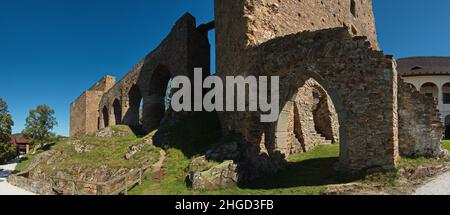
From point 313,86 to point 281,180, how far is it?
6960 mm

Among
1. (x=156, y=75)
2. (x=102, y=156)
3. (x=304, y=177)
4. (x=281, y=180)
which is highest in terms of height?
(x=156, y=75)

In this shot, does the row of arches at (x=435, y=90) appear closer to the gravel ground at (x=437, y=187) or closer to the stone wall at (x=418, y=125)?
the stone wall at (x=418, y=125)

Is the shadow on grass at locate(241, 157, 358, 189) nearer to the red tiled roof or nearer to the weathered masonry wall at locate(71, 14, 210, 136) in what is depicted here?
the weathered masonry wall at locate(71, 14, 210, 136)

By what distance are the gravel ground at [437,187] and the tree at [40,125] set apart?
38.4 m

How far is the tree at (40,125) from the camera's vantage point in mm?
34844

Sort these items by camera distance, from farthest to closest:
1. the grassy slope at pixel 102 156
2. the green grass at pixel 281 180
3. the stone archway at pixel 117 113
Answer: the stone archway at pixel 117 113 < the grassy slope at pixel 102 156 < the green grass at pixel 281 180

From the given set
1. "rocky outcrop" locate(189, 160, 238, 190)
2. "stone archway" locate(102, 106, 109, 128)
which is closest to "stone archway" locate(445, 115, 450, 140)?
"rocky outcrop" locate(189, 160, 238, 190)

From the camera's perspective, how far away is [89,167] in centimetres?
1419

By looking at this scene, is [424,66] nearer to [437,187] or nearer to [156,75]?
[156,75]

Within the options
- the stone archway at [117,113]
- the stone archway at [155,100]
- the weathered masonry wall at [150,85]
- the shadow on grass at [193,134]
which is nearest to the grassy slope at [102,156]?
the shadow on grass at [193,134]

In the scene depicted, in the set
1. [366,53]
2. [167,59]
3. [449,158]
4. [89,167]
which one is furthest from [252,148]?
[167,59]

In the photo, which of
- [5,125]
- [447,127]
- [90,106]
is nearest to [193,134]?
[5,125]

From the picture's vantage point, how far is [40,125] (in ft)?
117
